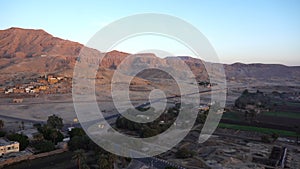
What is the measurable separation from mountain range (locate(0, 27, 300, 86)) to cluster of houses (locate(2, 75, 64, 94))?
21.1ft

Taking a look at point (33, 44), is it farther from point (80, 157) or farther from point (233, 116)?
point (80, 157)

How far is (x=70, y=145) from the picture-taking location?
19.7 metres

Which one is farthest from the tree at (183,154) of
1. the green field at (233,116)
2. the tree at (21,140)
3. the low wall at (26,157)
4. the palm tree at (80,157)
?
the green field at (233,116)

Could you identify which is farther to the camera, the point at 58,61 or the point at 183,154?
the point at 58,61

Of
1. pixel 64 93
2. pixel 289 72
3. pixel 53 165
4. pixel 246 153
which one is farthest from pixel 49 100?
pixel 289 72

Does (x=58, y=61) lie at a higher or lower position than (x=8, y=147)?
higher

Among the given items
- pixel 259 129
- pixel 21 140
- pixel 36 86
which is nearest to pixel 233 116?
pixel 259 129

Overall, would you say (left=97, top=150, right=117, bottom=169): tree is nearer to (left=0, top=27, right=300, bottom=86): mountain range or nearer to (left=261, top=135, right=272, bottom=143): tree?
(left=261, top=135, right=272, bottom=143): tree

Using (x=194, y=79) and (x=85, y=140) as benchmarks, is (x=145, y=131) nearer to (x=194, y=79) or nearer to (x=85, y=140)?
(x=85, y=140)

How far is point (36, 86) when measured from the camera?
5600 centimetres

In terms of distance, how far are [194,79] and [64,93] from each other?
4671cm

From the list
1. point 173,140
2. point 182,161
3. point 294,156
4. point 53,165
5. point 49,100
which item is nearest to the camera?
point 53,165

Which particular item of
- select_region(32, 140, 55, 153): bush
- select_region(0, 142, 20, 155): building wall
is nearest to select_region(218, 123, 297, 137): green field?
select_region(32, 140, 55, 153): bush

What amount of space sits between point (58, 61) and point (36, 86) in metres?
29.5
